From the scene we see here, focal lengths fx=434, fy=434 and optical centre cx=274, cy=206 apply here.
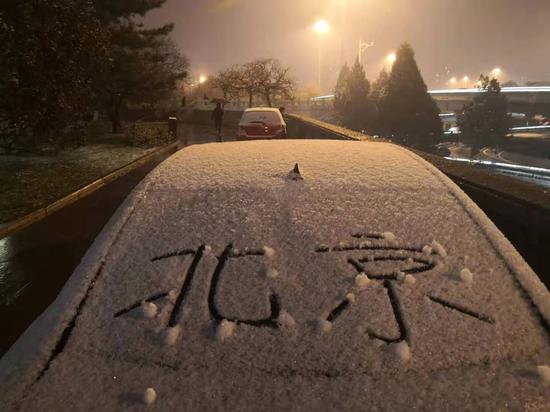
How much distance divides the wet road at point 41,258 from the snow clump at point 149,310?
2832mm

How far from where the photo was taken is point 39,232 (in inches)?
288

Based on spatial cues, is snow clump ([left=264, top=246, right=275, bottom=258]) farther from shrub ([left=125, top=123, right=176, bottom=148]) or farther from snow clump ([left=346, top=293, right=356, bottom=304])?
shrub ([left=125, top=123, right=176, bottom=148])

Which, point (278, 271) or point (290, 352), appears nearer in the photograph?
point (290, 352)

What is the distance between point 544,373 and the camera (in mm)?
1479

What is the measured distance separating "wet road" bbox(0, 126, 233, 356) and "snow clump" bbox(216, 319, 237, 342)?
3.10m

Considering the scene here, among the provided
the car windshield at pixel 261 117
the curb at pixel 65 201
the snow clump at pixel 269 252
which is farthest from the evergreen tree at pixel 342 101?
the snow clump at pixel 269 252

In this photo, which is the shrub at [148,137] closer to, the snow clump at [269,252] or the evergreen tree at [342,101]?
the snow clump at [269,252]

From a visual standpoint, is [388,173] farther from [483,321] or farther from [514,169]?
[514,169]

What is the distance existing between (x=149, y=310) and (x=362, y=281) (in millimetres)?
891

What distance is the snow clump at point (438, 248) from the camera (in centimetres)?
201

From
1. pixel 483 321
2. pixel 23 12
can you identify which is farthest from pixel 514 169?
pixel 483 321

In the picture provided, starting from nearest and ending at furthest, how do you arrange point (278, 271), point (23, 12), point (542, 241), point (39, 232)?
1. point (278, 271)
2. point (542, 241)
3. point (39, 232)
4. point (23, 12)

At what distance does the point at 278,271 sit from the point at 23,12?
11.1 m

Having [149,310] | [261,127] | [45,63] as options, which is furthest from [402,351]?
[261,127]
